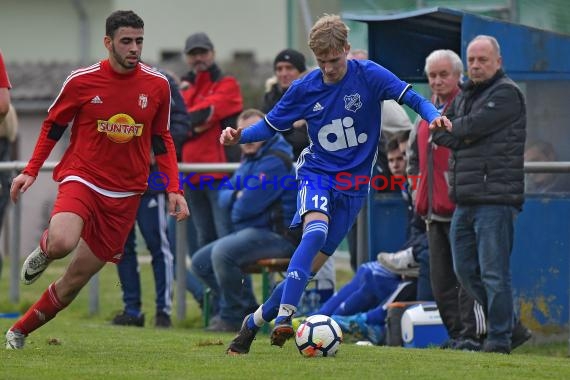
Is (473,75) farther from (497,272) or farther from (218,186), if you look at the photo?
(218,186)

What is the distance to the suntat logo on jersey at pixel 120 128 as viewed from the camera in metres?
9.97

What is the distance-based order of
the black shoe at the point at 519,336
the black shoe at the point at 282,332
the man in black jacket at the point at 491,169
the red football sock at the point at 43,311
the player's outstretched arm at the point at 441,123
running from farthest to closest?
the black shoe at the point at 519,336 → the man in black jacket at the point at 491,169 → the red football sock at the point at 43,311 → the black shoe at the point at 282,332 → the player's outstretched arm at the point at 441,123

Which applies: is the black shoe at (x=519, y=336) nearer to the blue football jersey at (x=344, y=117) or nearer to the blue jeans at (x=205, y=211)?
the blue football jersey at (x=344, y=117)

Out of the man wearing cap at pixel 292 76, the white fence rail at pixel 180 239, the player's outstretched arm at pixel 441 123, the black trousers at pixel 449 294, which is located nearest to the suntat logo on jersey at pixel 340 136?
the player's outstretched arm at pixel 441 123

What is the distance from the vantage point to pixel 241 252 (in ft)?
42.4

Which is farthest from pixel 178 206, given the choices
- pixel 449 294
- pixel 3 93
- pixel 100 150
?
pixel 449 294

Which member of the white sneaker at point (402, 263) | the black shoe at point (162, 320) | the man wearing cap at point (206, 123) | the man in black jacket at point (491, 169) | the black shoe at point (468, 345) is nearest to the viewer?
the man in black jacket at point (491, 169)

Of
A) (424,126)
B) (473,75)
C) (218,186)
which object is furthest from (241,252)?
(473,75)

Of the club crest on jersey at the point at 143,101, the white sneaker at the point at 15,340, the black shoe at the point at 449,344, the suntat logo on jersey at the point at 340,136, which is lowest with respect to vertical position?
the black shoe at the point at 449,344

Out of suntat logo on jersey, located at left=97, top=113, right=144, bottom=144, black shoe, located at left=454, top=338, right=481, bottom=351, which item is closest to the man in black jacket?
black shoe, located at left=454, top=338, right=481, bottom=351

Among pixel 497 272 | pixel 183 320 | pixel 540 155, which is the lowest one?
pixel 183 320

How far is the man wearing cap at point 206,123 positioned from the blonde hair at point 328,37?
4.37 m

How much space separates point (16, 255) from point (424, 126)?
5.80m

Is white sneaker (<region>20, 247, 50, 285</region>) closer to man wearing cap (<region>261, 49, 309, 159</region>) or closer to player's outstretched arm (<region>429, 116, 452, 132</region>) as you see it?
player's outstretched arm (<region>429, 116, 452, 132</region>)
